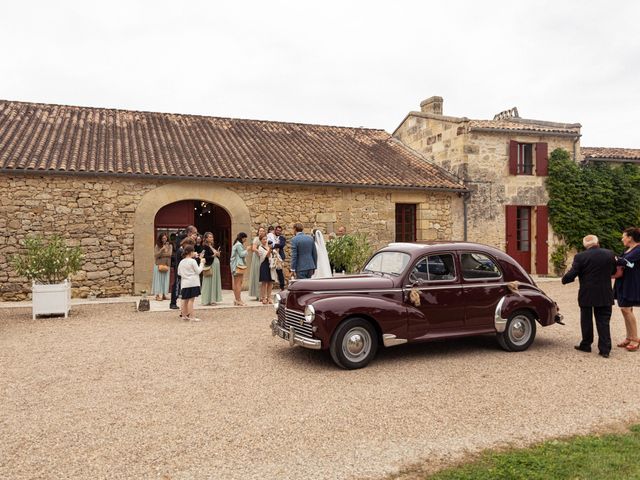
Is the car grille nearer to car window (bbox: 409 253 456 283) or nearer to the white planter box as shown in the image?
car window (bbox: 409 253 456 283)

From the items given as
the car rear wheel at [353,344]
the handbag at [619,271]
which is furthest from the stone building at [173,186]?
the handbag at [619,271]

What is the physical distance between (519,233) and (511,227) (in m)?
0.50

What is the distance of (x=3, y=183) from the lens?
11.1 meters

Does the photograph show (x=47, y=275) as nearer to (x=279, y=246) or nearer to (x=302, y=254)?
(x=279, y=246)

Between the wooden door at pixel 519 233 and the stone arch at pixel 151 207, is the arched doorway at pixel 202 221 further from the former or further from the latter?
the wooden door at pixel 519 233

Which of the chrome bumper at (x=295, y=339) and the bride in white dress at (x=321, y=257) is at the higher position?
the bride in white dress at (x=321, y=257)

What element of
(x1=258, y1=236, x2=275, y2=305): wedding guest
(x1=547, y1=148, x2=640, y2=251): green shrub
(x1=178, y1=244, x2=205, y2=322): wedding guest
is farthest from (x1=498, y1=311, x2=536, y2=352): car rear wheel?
(x1=547, y1=148, x2=640, y2=251): green shrub

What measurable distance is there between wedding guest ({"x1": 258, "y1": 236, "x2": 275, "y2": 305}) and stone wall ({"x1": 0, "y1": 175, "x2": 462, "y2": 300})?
9.12 ft

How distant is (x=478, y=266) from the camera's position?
6.27 m

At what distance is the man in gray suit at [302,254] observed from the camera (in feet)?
31.4

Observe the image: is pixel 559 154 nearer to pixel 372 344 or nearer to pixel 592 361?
pixel 592 361

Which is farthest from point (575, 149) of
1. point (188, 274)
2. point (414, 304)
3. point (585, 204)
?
point (188, 274)

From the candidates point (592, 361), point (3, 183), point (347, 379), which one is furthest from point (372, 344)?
point (3, 183)

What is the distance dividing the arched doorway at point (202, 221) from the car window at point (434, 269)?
289 inches
